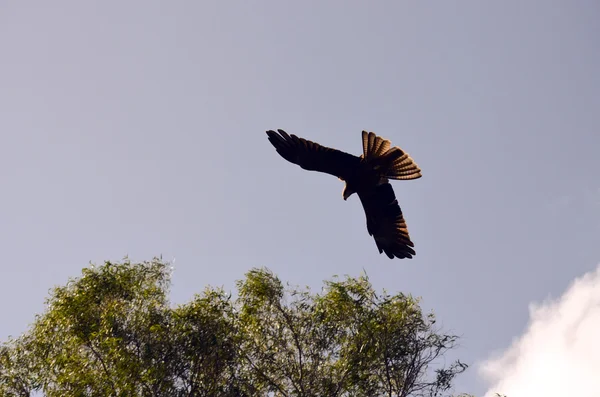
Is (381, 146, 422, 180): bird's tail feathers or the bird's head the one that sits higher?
(381, 146, 422, 180): bird's tail feathers

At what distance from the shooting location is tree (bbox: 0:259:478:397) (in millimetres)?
→ 16703

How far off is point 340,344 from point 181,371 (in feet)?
14.0

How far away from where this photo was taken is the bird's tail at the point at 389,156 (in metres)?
14.9

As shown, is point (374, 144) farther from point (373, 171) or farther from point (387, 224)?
point (387, 224)

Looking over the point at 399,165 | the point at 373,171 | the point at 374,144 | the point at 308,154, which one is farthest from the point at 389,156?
the point at 308,154

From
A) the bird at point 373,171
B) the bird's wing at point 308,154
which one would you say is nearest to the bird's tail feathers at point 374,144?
the bird at point 373,171

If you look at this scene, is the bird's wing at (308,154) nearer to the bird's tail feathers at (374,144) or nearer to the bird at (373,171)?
the bird at (373,171)

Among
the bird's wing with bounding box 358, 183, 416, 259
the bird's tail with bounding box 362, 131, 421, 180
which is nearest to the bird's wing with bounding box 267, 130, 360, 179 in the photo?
the bird's tail with bounding box 362, 131, 421, 180

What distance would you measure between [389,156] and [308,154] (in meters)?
1.80

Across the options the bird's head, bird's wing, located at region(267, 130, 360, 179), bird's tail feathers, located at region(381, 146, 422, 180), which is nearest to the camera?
bird's tail feathers, located at region(381, 146, 422, 180)

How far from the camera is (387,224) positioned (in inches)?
676

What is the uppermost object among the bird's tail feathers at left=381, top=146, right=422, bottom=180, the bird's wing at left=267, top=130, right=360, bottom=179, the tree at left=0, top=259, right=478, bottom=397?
the bird's tail feathers at left=381, top=146, right=422, bottom=180

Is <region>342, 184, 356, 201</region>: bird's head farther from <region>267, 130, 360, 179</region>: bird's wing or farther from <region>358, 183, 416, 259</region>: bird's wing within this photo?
<region>267, 130, 360, 179</region>: bird's wing

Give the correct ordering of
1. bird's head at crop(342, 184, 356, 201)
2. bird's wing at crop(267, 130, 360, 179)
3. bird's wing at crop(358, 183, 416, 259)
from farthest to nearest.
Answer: bird's wing at crop(358, 183, 416, 259)
bird's head at crop(342, 184, 356, 201)
bird's wing at crop(267, 130, 360, 179)
